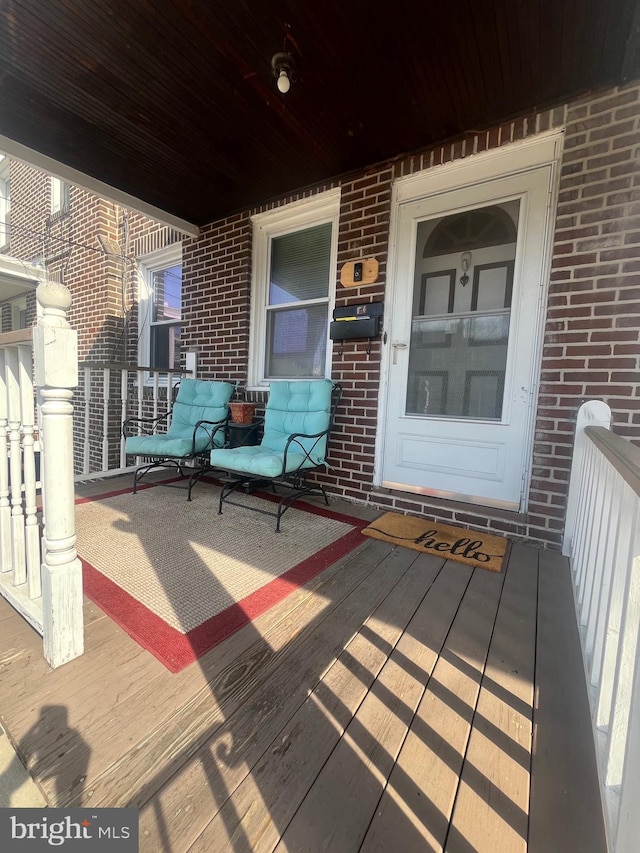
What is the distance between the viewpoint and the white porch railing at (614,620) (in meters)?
0.62

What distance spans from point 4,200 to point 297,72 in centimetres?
734

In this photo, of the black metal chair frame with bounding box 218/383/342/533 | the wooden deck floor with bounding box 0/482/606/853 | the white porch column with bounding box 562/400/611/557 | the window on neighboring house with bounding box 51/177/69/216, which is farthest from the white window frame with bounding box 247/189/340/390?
the window on neighboring house with bounding box 51/177/69/216

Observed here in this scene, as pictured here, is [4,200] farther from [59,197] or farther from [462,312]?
[462,312]

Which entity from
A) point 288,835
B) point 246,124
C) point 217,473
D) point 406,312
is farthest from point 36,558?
point 246,124

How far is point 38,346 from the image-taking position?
1.09 m

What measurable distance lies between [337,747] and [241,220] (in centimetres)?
384

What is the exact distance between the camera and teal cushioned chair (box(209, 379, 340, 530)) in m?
2.38

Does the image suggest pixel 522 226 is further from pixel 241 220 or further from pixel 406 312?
pixel 241 220

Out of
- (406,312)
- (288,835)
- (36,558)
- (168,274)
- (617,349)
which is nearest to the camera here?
(288,835)

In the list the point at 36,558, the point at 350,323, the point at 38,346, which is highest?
the point at 350,323

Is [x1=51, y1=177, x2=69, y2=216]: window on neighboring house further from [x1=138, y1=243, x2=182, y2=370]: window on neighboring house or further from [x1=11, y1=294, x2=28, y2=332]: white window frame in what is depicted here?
[x1=138, y1=243, x2=182, y2=370]: window on neighboring house

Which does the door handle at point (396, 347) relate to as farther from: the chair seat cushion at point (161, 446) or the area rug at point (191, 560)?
the chair seat cushion at point (161, 446)

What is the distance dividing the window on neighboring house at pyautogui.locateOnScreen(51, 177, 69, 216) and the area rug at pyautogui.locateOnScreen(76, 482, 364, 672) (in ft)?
15.8

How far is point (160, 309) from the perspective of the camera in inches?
183
